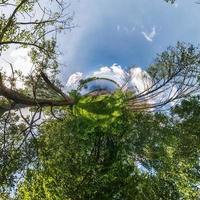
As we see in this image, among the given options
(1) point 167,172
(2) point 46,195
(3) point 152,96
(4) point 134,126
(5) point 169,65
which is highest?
(5) point 169,65

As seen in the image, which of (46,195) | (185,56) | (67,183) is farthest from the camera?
(185,56)

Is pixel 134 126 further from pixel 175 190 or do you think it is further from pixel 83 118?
pixel 83 118

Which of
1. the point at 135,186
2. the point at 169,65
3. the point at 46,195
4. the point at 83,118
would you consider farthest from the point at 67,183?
the point at 169,65

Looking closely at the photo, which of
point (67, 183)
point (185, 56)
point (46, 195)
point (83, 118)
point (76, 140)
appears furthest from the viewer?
point (185, 56)

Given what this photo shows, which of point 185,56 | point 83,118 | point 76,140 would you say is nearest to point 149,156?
point 185,56

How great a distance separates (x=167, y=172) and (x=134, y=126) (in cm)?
324

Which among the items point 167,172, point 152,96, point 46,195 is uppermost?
point 152,96

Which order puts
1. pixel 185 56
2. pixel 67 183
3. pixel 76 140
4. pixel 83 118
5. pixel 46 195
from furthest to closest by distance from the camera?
pixel 185 56, pixel 46 195, pixel 67 183, pixel 76 140, pixel 83 118

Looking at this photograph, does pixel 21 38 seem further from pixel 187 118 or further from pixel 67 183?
pixel 187 118

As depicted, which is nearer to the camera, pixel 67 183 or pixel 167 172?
pixel 67 183

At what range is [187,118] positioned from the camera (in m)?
25.2

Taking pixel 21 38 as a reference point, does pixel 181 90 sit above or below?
above

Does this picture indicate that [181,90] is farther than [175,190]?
Yes

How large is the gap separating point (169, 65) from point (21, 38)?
9791 mm
